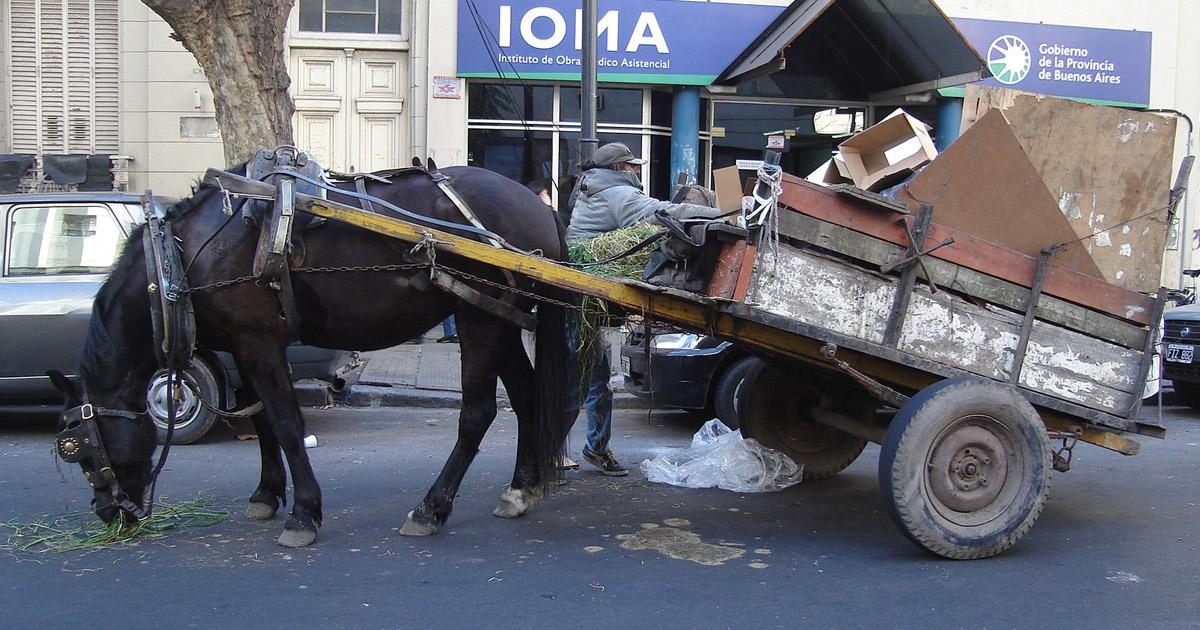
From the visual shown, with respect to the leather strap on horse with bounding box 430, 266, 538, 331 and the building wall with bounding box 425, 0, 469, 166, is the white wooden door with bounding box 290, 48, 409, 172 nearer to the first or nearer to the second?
the building wall with bounding box 425, 0, 469, 166

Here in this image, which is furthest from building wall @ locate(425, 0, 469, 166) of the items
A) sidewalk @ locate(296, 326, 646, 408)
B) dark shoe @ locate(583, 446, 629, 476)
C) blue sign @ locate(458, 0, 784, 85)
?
dark shoe @ locate(583, 446, 629, 476)

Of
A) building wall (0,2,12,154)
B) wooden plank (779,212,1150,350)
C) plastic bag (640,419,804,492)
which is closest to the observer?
wooden plank (779,212,1150,350)

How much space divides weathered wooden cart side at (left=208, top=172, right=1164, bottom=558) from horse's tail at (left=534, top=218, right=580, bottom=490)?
55 cm

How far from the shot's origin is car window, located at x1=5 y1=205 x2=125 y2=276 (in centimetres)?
731

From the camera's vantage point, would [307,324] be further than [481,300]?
Yes

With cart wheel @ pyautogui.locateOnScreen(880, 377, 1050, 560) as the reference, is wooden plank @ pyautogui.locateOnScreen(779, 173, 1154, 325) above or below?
above

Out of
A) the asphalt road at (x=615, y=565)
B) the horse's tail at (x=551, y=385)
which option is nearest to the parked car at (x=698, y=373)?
the asphalt road at (x=615, y=565)

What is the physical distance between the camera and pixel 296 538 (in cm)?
484

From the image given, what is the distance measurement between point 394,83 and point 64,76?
14.0ft

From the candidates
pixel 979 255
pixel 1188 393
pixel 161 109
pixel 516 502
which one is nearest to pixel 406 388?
pixel 516 502

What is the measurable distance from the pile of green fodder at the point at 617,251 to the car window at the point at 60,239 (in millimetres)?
3697

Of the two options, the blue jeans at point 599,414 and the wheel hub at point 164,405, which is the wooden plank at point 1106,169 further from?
the wheel hub at point 164,405

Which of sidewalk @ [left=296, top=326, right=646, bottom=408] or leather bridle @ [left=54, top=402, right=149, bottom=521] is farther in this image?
sidewalk @ [left=296, top=326, right=646, bottom=408]

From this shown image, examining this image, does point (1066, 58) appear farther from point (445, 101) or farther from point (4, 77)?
point (4, 77)
